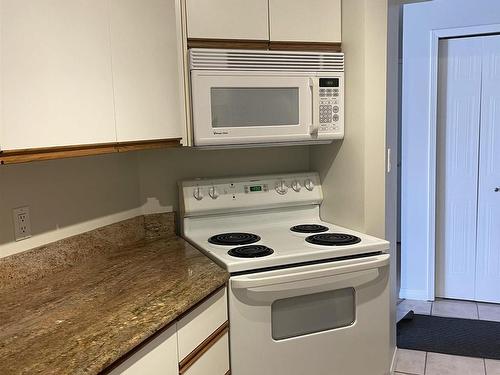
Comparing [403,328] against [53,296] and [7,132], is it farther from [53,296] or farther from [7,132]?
[7,132]

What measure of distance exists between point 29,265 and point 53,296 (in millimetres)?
217

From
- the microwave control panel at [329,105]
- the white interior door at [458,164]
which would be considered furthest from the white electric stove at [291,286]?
the white interior door at [458,164]

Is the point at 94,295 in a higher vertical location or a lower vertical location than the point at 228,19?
lower

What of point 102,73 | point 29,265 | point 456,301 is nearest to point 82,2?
point 102,73

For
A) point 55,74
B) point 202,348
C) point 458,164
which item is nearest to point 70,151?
point 55,74

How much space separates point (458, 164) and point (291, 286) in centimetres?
219

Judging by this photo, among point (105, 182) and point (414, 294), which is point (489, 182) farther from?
point (105, 182)

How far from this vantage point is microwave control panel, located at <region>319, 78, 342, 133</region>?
217 cm

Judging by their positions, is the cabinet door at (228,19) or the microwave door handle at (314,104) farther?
the microwave door handle at (314,104)

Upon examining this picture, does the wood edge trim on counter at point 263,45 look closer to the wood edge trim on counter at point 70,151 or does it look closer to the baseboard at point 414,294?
the wood edge trim on counter at point 70,151

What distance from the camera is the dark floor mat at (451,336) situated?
111 inches

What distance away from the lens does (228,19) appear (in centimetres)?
199

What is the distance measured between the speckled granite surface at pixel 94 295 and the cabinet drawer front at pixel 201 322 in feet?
0.19

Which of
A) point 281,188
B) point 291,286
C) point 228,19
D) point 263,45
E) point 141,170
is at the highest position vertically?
point 228,19
